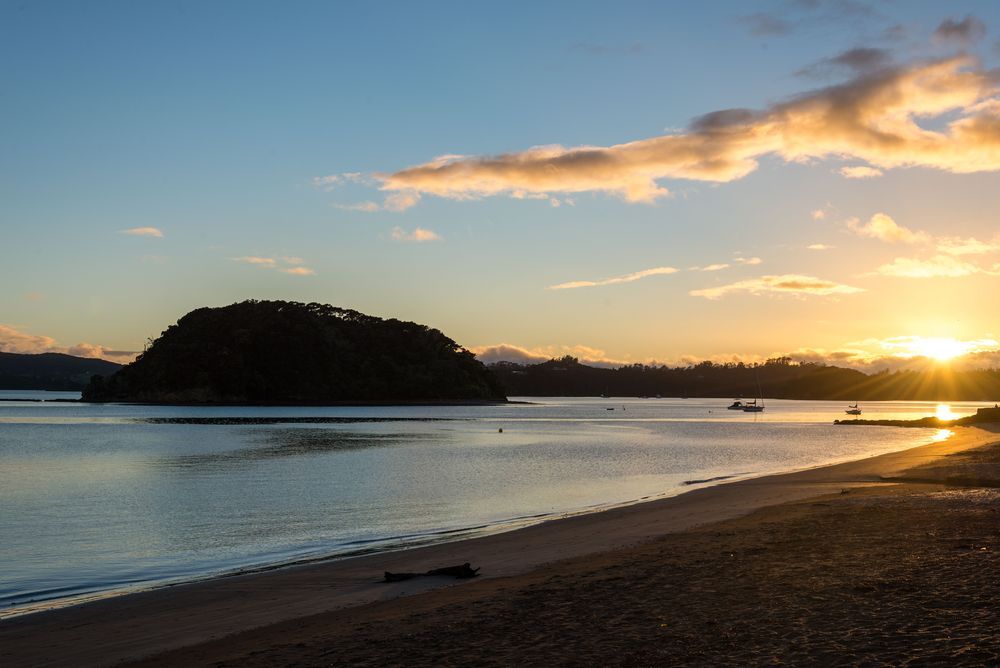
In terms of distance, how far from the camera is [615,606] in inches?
423

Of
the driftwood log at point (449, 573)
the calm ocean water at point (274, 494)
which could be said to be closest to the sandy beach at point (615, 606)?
the driftwood log at point (449, 573)

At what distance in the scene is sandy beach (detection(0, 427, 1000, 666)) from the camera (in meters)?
8.59

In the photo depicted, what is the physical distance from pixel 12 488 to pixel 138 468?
11676mm

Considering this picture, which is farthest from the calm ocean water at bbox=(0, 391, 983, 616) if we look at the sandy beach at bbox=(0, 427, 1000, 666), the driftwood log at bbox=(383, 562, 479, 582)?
the driftwood log at bbox=(383, 562, 479, 582)

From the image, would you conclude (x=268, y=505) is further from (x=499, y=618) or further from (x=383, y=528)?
(x=499, y=618)

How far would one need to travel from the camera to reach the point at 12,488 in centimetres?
3631

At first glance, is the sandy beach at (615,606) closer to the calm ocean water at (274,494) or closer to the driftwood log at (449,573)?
the driftwood log at (449,573)

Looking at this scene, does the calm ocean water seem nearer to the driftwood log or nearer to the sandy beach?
the sandy beach

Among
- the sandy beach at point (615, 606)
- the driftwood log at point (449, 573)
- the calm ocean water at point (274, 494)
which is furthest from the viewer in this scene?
the calm ocean water at point (274, 494)

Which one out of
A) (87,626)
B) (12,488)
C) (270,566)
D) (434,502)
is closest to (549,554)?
(270,566)

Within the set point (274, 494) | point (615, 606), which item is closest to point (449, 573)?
point (615, 606)

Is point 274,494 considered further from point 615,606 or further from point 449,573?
point 615,606

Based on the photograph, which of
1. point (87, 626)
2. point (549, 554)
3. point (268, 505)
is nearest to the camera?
point (87, 626)

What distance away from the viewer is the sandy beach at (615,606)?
859cm
